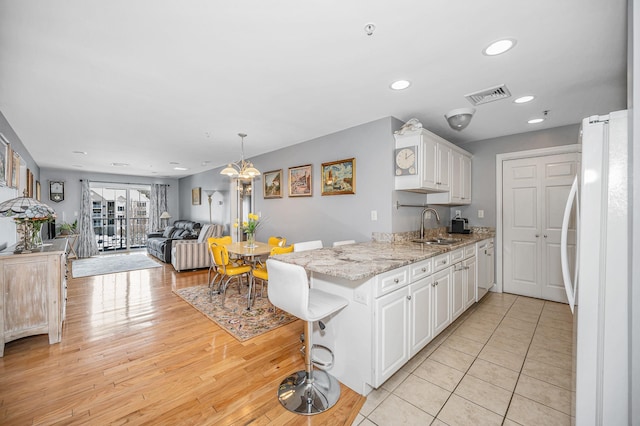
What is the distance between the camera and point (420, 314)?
206 cm

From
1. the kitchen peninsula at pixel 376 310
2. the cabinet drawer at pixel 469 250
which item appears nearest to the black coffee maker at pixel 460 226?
the cabinet drawer at pixel 469 250

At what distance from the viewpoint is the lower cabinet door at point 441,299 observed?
2262 millimetres

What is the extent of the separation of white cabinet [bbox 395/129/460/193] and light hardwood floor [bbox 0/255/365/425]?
2.03 metres

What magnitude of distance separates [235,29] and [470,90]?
2095mm

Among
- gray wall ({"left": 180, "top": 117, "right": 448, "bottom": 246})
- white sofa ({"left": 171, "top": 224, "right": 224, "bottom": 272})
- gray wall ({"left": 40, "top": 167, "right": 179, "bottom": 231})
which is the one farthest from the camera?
gray wall ({"left": 40, "top": 167, "right": 179, "bottom": 231})

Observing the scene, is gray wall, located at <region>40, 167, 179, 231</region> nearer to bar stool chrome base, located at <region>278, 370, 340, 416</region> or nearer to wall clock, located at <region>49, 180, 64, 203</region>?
wall clock, located at <region>49, 180, 64, 203</region>

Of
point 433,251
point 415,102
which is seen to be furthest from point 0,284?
point 415,102

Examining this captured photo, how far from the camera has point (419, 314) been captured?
6.71ft

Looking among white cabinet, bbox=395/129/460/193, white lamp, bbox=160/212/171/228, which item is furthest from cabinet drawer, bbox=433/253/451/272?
white lamp, bbox=160/212/171/228

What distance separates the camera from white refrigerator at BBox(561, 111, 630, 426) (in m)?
1.08

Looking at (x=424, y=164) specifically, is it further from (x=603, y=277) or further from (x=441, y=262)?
(x=603, y=277)

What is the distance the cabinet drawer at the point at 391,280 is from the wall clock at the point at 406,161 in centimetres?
136

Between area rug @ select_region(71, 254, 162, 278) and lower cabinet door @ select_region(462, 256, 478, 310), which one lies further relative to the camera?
area rug @ select_region(71, 254, 162, 278)

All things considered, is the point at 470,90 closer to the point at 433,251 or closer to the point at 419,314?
the point at 433,251
